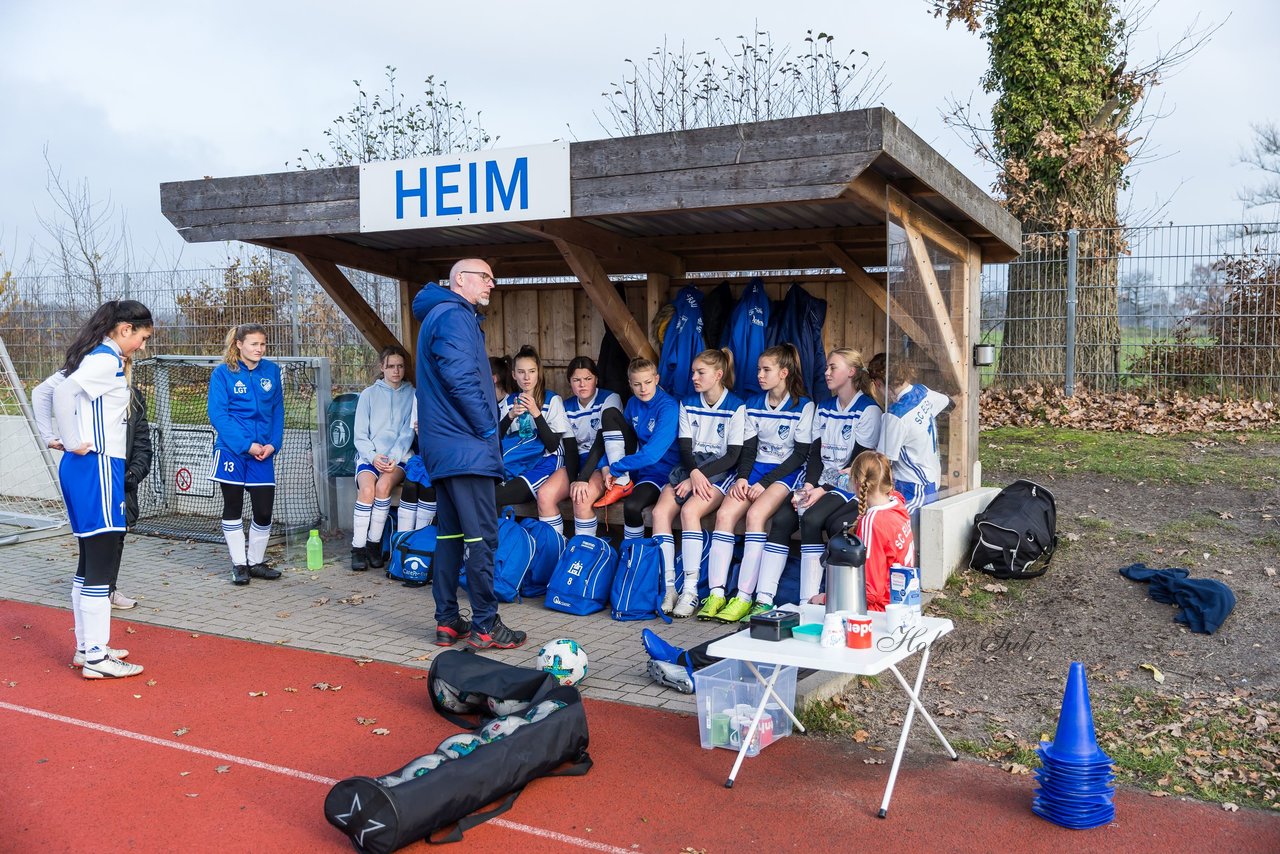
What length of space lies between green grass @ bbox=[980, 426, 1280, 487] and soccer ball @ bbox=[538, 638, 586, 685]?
5736 millimetres

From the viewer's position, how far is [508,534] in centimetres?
710

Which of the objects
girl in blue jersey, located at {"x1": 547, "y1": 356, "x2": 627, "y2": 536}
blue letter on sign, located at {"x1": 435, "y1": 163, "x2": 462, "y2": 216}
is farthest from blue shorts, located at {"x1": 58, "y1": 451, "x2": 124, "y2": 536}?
girl in blue jersey, located at {"x1": 547, "y1": 356, "x2": 627, "y2": 536}

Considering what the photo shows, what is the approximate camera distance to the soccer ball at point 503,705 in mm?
4488

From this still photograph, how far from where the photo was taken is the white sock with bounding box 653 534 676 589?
6668 mm

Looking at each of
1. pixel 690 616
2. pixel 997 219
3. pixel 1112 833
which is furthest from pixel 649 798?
pixel 997 219

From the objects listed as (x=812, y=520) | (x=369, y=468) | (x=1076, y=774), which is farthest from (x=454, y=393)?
(x=1076, y=774)

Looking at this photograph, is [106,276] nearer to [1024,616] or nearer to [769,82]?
[769,82]

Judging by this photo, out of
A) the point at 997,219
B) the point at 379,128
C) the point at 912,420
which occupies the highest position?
the point at 379,128

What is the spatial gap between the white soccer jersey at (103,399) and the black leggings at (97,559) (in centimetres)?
44

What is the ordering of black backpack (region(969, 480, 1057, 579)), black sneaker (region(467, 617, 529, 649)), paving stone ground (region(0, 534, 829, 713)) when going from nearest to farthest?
paving stone ground (region(0, 534, 829, 713))
black sneaker (region(467, 617, 529, 649))
black backpack (region(969, 480, 1057, 579))

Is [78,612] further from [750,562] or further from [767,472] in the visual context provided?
[767,472]

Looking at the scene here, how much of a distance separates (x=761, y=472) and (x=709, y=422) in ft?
1.70

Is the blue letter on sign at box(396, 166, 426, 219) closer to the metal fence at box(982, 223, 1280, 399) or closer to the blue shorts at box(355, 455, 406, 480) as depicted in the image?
the blue shorts at box(355, 455, 406, 480)

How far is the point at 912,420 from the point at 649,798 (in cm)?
331
